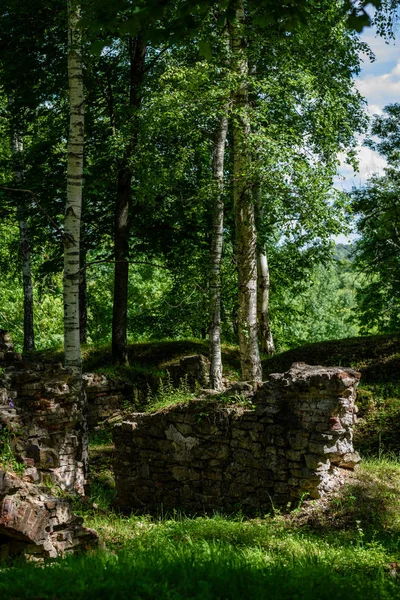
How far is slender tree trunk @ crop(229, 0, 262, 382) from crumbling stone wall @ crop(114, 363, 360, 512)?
205 cm

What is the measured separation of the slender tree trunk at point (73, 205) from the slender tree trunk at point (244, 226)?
2667 mm

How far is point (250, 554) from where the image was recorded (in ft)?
21.2

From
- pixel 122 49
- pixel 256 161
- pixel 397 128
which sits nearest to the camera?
pixel 256 161

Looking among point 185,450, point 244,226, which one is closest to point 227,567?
point 185,450

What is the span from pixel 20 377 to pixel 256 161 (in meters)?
5.41

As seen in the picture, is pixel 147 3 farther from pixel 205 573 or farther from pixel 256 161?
pixel 256 161

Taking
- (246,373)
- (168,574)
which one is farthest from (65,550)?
(246,373)

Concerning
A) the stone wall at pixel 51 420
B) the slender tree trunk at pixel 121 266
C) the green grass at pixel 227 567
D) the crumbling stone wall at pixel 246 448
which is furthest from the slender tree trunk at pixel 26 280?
the green grass at pixel 227 567

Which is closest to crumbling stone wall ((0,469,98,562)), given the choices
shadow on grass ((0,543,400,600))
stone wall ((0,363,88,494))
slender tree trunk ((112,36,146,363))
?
stone wall ((0,363,88,494))

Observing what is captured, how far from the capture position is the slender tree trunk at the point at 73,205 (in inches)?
436

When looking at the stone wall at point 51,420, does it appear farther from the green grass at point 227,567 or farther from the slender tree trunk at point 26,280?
the slender tree trunk at point 26,280

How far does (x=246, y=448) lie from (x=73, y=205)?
480 cm

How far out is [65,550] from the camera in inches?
303

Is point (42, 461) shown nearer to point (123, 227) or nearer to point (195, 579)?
point (195, 579)
